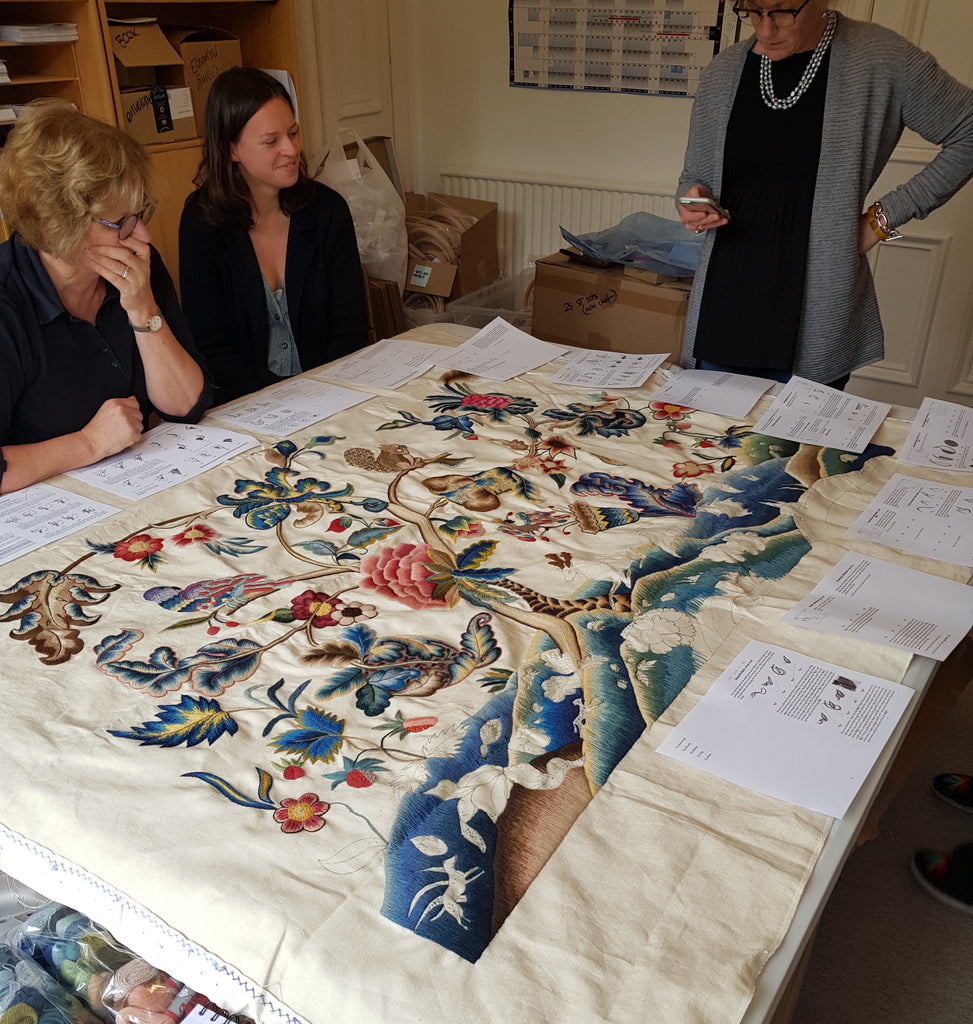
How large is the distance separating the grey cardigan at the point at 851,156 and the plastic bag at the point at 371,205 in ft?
5.14

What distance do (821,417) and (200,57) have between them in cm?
244

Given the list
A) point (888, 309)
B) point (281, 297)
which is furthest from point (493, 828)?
point (888, 309)

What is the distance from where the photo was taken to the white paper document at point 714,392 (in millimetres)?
1734

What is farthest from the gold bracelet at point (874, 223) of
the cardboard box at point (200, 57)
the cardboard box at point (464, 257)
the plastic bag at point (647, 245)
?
the cardboard box at point (200, 57)

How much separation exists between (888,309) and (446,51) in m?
2.17

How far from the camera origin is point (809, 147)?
6.24 ft

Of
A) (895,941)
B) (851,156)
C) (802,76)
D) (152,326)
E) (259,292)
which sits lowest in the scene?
(895,941)

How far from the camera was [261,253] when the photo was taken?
2.35m

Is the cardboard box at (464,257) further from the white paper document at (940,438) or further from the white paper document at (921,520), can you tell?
the white paper document at (921,520)

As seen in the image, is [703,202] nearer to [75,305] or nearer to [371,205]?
[75,305]

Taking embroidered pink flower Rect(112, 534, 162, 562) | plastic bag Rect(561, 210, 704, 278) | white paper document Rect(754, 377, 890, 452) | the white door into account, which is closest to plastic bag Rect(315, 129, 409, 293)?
plastic bag Rect(561, 210, 704, 278)

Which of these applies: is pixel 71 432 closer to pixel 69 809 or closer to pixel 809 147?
pixel 69 809

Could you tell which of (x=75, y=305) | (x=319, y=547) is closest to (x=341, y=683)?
(x=319, y=547)

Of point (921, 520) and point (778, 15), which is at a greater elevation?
point (778, 15)
